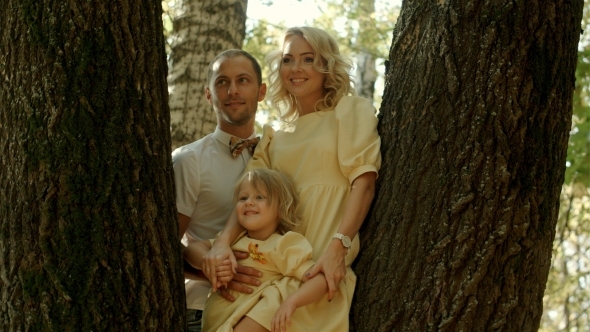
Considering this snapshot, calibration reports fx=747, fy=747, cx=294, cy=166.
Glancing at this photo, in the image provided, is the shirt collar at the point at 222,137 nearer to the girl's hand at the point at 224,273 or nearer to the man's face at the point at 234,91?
the man's face at the point at 234,91

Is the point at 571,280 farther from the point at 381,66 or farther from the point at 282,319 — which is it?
the point at 282,319

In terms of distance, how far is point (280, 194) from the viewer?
3.44 metres

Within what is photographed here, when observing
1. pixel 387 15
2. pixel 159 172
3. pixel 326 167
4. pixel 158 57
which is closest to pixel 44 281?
pixel 159 172

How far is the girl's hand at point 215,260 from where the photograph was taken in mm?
3328

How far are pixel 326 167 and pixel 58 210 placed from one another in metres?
1.36

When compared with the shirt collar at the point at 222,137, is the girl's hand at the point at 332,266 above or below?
below

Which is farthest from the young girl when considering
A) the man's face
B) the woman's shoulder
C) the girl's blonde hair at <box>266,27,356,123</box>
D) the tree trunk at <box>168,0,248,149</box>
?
the tree trunk at <box>168,0,248,149</box>

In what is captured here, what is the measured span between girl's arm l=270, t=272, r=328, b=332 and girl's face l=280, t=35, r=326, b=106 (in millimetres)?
1056

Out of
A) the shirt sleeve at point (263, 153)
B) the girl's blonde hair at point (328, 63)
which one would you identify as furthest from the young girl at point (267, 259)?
the girl's blonde hair at point (328, 63)

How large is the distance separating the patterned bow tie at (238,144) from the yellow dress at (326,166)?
0.19 metres

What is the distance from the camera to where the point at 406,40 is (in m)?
3.38

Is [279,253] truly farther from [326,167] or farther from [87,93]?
[87,93]

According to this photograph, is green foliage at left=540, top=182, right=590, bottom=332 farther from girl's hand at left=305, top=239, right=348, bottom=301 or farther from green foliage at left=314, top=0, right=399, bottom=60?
girl's hand at left=305, top=239, right=348, bottom=301

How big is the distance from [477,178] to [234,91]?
1.70m
